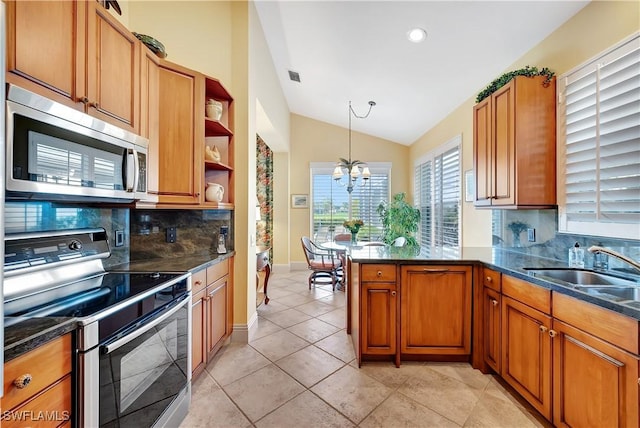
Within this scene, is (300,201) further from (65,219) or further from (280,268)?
(65,219)

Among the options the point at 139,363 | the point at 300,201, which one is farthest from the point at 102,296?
the point at 300,201

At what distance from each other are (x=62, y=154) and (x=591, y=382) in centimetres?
280

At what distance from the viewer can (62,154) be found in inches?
48.7

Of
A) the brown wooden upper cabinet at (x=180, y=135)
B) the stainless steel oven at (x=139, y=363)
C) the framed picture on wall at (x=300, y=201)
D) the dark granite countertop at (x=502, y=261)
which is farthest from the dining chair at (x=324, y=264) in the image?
the stainless steel oven at (x=139, y=363)

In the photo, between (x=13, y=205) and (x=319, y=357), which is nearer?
(x=13, y=205)

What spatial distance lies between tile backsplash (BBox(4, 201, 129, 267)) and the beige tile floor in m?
1.31

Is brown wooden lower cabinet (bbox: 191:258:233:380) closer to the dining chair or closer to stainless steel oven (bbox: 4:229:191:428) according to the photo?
stainless steel oven (bbox: 4:229:191:428)

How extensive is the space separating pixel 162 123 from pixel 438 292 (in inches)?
106

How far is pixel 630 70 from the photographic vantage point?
5.24 feet

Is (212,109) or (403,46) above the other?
(403,46)

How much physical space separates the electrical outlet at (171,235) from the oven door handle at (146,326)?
3.08 feet

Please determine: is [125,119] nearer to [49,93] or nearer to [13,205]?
[49,93]

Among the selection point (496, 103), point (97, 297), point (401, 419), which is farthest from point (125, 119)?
point (496, 103)

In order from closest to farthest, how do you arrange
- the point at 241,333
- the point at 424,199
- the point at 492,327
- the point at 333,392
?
1. the point at 333,392
2. the point at 492,327
3. the point at 241,333
4. the point at 424,199
